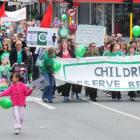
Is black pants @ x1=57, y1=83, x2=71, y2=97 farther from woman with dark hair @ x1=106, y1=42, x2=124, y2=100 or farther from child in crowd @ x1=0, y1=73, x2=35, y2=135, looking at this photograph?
child in crowd @ x1=0, y1=73, x2=35, y2=135

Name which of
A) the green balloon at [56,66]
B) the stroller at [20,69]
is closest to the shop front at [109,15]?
the stroller at [20,69]

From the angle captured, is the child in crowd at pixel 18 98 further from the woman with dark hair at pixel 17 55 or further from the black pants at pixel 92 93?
the woman with dark hair at pixel 17 55

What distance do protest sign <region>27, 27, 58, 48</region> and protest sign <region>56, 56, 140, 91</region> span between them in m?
1.43

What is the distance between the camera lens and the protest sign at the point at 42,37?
22.5 meters

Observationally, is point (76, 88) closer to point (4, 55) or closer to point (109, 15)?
point (4, 55)

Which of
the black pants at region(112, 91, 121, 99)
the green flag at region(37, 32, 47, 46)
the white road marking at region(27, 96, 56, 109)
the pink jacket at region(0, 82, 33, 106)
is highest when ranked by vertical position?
the green flag at region(37, 32, 47, 46)

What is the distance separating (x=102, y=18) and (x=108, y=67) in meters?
28.5

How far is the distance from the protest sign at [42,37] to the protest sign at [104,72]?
1.43 meters

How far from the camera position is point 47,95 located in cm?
2061

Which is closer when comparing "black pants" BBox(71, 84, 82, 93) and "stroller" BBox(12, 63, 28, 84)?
"black pants" BBox(71, 84, 82, 93)

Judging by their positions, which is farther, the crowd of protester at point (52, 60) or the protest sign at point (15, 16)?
the protest sign at point (15, 16)

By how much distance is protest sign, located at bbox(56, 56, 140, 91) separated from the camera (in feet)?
69.4

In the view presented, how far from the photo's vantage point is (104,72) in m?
21.4

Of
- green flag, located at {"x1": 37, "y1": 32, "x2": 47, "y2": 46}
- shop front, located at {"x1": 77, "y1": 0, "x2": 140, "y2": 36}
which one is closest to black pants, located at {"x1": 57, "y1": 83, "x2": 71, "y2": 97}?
green flag, located at {"x1": 37, "y1": 32, "x2": 47, "y2": 46}
